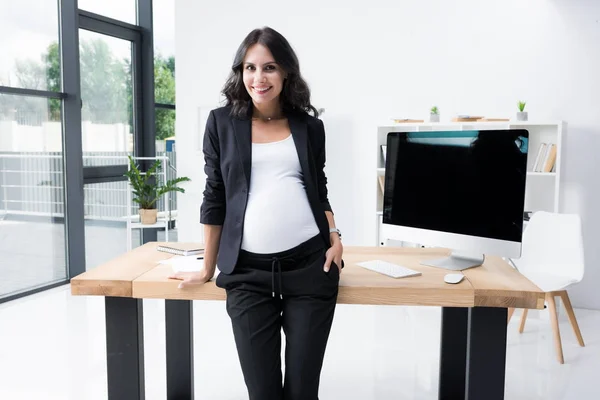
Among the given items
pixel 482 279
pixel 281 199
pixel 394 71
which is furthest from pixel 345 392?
pixel 394 71

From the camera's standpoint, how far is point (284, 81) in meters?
1.80

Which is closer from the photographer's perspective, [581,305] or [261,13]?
[581,305]

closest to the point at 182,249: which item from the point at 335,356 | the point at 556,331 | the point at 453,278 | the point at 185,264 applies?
the point at 185,264

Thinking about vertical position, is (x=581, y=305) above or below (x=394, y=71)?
below

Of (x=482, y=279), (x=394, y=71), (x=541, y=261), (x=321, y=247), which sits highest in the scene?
(x=394, y=71)

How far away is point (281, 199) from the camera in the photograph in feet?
5.53

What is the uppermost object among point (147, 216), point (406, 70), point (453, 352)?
point (406, 70)

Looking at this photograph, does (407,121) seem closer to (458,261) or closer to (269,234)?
(458,261)

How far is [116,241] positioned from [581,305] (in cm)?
419

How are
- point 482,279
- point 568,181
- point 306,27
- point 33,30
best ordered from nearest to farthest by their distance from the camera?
point 482,279, point 568,181, point 33,30, point 306,27

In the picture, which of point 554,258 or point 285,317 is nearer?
point 285,317

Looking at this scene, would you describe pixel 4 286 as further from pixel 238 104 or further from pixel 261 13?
pixel 238 104

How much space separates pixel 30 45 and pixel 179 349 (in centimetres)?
331

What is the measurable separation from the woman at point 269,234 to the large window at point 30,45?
3.30 metres
